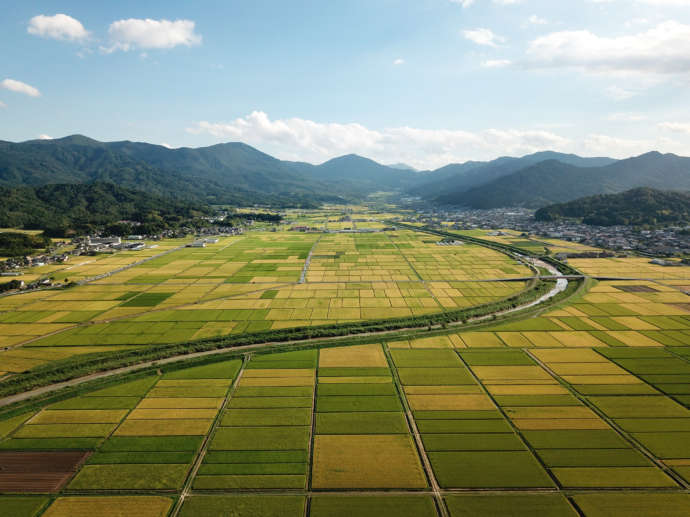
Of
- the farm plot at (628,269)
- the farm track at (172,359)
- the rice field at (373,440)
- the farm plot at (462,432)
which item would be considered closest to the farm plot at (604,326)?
the rice field at (373,440)

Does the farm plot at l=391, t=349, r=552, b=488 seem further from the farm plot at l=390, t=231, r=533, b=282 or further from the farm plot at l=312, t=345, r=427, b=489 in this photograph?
the farm plot at l=390, t=231, r=533, b=282

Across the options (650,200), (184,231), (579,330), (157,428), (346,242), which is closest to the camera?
(157,428)

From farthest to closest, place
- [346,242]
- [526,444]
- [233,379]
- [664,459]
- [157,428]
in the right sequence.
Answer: [346,242]
[233,379]
[157,428]
[526,444]
[664,459]

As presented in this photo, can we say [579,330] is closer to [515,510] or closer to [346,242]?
[515,510]

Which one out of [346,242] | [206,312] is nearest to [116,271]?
[206,312]

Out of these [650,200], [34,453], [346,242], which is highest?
[650,200]

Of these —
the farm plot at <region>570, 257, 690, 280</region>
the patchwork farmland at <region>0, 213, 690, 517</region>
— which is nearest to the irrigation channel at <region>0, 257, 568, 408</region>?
the patchwork farmland at <region>0, 213, 690, 517</region>

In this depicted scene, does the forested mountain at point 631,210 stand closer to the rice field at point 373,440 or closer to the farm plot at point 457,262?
the farm plot at point 457,262
